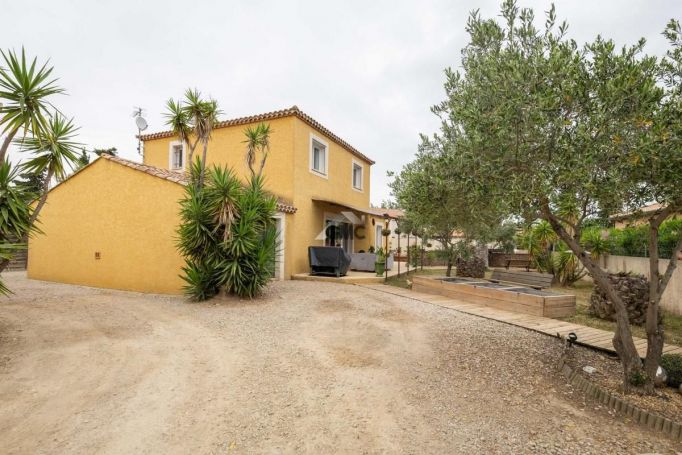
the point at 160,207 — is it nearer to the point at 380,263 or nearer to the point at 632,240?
the point at 380,263

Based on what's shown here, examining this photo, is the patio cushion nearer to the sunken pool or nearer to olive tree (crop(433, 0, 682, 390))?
the sunken pool

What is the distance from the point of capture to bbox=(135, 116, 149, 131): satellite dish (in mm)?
21172

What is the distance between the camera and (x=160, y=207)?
43.8 feet

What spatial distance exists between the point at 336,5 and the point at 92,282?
15460mm

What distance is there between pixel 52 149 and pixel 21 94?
1.24 metres

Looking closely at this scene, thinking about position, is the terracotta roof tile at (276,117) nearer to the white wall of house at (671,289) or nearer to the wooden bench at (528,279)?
the wooden bench at (528,279)

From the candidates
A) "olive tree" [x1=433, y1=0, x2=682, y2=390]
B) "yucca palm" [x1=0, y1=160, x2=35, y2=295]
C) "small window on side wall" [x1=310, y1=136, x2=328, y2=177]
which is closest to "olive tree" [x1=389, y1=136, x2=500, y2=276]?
"olive tree" [x1=433, y1=0, x2=682, y2=390]

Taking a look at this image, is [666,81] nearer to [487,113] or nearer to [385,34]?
[487,113]

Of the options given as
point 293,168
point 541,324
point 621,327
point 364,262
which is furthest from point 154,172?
point 621,327

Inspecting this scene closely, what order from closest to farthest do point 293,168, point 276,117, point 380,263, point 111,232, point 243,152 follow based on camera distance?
point 111,232 → point 293,168 → point 276,117 → point 380,263 → point 243,152

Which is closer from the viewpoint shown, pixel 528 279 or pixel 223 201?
pixel 223 201

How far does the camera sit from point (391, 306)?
11.0 m

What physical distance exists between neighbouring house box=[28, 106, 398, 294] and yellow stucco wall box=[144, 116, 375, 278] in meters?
0.05

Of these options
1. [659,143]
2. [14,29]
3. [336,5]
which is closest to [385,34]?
[336,5]
